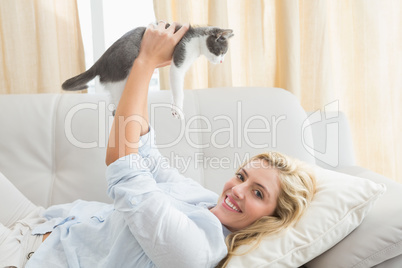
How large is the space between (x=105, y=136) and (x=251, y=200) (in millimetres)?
665

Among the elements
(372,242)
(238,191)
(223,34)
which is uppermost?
(223,34)

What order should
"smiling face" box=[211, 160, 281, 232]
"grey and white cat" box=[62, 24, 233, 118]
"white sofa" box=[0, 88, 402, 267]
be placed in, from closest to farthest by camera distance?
1. "grey and white cat" box=[62, 24, 233, 118]
2. "smiling face" box=[211, 160, 281, 232]
3. "white sofa" box=[0, 88, 402, 267]

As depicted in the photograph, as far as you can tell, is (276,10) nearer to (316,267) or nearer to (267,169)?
(267,169)

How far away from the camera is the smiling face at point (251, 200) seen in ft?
3.23

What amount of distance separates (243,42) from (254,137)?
1.84 feet

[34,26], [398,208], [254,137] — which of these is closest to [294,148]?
[254,137]

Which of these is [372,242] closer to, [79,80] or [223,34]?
[223,34]

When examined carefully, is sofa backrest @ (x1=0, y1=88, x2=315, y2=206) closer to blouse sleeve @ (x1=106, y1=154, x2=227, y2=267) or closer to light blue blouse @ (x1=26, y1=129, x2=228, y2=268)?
light blue blouse @ (x1=26, y1=129, x2=228, y2=268)

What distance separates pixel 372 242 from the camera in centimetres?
87

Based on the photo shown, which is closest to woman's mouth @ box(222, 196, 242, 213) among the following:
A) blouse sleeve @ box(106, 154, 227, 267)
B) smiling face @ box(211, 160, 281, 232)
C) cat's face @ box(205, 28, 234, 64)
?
smiling face @ box(211, 160, 281, 232)

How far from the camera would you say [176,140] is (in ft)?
4.71

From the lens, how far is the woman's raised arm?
0.85m

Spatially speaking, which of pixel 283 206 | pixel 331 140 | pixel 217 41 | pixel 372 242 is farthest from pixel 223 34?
pixel 331 140

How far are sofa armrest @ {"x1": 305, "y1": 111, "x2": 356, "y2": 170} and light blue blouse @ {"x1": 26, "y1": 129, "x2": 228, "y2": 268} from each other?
25.5 inches
